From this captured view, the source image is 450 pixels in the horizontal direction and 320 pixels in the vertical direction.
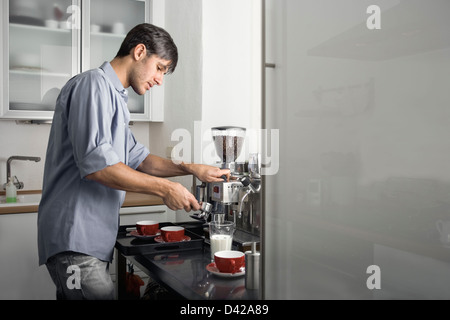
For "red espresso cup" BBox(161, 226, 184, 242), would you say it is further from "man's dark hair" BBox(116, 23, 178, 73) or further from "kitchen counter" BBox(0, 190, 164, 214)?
"kitchen counter" BBox(0, 190, 164, 214)

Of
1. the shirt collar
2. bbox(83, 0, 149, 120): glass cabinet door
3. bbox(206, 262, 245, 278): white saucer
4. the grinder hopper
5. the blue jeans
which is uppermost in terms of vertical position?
bbox(83, 0, 149, 120): glass cabinet door

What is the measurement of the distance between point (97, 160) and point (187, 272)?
0.43m

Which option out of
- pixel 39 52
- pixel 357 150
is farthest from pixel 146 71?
pixel 39 52

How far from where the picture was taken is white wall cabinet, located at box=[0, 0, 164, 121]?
2.56m

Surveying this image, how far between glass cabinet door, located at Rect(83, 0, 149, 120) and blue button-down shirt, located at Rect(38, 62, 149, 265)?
1.40m

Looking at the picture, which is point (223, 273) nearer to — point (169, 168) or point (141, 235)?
point (141, 235)

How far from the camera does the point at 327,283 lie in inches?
27.9

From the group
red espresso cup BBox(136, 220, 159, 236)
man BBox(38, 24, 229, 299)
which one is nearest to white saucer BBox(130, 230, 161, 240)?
red espresso cup BBox(136, 220, 159, 236)

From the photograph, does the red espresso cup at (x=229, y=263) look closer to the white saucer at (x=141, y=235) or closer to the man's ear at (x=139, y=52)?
the white saucer at (x=141, y=235)

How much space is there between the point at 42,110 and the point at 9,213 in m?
0.71
